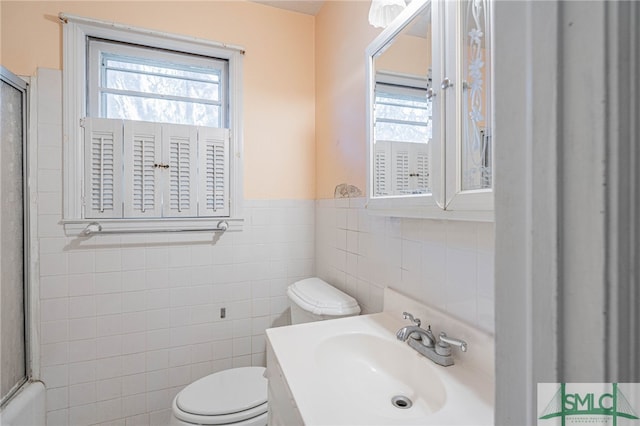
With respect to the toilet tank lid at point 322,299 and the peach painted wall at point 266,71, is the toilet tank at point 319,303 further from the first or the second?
the peach painted wall at point 266,71

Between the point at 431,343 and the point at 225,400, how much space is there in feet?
2.94

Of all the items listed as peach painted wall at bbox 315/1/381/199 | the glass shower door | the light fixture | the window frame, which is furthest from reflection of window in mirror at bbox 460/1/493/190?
the glass shower door

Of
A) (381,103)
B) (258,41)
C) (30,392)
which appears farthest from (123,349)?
(258,41)

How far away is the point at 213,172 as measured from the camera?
1706 millimetres

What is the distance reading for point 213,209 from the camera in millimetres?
1708

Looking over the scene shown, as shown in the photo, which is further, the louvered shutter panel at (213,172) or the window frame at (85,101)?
the louvered shutter panel at (213,172)

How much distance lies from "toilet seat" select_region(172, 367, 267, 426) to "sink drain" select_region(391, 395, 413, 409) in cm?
65

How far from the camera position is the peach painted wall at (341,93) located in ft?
4.62

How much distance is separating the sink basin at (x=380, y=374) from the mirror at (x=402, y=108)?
0.49 metres

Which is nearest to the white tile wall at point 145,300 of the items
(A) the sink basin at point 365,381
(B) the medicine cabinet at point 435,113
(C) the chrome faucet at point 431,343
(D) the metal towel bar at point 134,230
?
(D) the metal towel bar at point 134,230

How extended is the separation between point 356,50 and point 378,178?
0.71 metres

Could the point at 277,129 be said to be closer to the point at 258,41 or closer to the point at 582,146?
the point at 258,41

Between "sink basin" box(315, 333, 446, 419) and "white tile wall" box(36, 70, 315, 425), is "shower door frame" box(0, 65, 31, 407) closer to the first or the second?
"white tile wall" box(36, 70, 315, 425)

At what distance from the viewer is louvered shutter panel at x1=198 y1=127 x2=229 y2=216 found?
5.51 ft
